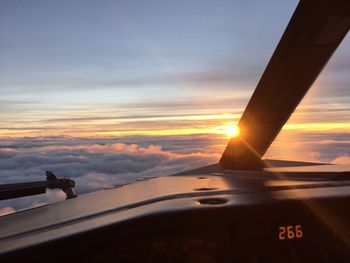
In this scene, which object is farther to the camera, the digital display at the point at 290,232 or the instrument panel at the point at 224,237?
the digital display at the point at 290,232

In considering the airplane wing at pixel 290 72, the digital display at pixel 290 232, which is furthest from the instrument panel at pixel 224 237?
the airplane wing at pixel 290 72

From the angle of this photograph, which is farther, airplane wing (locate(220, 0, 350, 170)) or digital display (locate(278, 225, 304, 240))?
airplane wing (locate(220, 0, 350, 170))

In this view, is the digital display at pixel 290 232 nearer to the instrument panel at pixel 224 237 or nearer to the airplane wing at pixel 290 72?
the instrument panel at pixel 224 237

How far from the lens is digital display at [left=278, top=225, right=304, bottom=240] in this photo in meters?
2.91

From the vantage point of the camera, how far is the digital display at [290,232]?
9.54ft

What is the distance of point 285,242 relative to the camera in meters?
2.93

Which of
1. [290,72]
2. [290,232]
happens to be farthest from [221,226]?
[290,72]

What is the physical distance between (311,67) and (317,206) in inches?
79.4

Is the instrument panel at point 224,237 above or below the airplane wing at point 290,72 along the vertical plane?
below

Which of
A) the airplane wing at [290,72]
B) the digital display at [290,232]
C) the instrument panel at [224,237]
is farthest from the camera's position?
the airplane wing at [290,72]

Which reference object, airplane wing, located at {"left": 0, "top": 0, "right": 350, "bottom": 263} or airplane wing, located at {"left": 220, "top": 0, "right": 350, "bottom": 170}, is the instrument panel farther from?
airplane wing, located at {"left": 220, "top": 0, "right": 350, "bottom": 170}

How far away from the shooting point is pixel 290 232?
292 cm

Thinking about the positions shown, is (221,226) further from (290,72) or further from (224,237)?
(290,72)

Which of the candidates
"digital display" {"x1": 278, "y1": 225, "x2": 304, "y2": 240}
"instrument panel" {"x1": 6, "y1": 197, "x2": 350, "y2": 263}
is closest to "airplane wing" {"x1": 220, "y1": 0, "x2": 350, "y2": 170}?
"instrument panel" {"x1": 6, "y1": 197, "x2": 350, "y2": 263}
